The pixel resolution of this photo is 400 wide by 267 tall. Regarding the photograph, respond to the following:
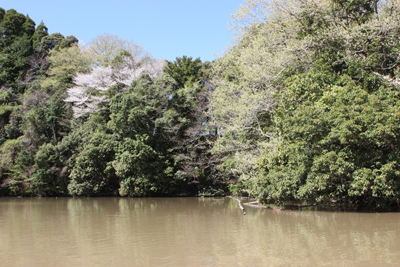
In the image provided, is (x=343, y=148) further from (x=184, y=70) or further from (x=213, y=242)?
(x=184, y=70)

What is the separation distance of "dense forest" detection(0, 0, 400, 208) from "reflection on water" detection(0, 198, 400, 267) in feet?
7.05

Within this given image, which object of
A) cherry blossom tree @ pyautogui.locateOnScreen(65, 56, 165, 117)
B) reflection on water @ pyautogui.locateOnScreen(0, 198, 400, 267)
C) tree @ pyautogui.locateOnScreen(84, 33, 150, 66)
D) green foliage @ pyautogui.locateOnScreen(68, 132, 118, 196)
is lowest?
reflection on water @ pyautogui.locateOnScreen(0, 198, 400, 267)

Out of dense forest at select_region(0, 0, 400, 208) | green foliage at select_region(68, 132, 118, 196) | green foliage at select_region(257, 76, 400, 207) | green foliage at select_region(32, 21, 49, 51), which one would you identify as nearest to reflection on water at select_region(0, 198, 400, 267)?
green foliage at select_region(257, 76, 400, 207)

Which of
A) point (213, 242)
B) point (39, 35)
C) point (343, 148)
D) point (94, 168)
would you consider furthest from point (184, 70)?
point (39, 35)

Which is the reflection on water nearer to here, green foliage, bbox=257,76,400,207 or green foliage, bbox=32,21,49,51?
green foliage, bbox=257,76,400,207

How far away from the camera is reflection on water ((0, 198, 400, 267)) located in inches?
232

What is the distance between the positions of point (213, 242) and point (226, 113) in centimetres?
1242

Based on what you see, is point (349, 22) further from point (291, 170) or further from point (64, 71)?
point (64, 71)

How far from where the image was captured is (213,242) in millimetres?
7402

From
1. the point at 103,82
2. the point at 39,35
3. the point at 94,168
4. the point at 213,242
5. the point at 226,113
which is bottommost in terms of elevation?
the point at 213,242

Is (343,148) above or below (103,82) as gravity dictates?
below

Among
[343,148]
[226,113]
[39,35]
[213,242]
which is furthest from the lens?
[39,35]

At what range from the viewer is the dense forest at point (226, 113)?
11.2 m

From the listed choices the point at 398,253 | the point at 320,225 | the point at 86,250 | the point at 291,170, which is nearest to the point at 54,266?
the point at 86,250
